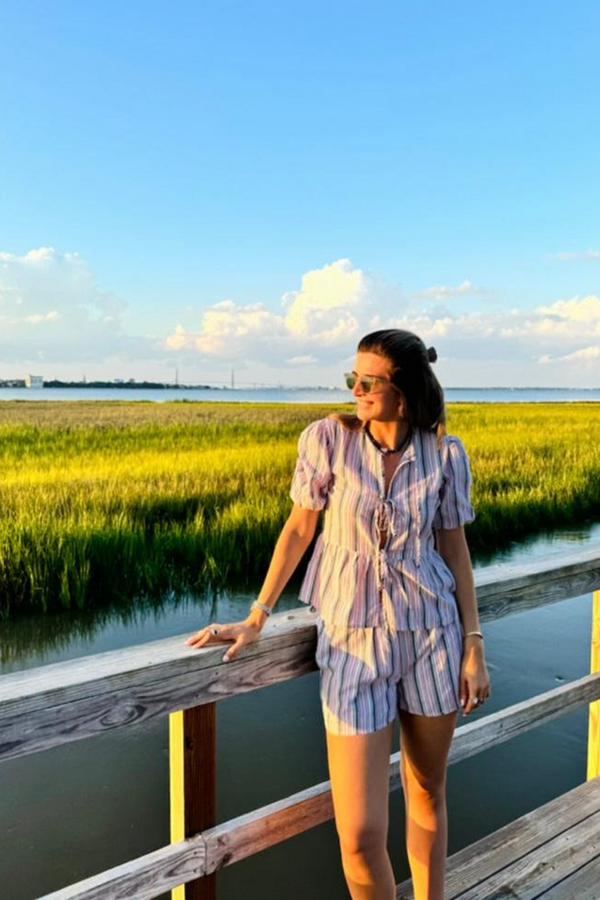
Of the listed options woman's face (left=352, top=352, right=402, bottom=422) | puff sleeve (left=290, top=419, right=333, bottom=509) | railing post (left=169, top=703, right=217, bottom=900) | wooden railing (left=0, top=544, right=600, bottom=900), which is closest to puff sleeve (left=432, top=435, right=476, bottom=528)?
woman's face (left=352, top=352, right=402, bottom=422)

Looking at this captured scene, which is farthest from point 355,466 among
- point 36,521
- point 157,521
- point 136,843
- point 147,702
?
point 157,521

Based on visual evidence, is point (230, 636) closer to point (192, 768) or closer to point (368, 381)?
point (192, 768)

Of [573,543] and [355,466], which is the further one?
[573,543]

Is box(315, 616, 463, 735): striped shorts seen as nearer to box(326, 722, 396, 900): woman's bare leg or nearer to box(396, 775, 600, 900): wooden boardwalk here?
box(326, 722, 396, 900): woman's bare leg

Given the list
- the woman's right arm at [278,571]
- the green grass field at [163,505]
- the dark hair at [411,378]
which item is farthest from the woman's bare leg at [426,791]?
the green grass field at [163,505]

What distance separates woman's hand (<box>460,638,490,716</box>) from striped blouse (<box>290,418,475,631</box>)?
0.08m

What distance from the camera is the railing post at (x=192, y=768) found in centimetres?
130

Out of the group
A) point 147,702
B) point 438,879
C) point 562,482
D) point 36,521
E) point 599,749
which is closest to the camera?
point 147,702

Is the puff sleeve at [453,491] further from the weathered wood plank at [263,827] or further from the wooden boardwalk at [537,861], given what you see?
the wooden boardwalk at [537,861]

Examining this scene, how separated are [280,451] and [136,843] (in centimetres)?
1143

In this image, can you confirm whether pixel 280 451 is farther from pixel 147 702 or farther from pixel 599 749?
pixel 147 702

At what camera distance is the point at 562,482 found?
469 inches

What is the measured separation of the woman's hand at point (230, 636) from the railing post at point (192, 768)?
0.36 feet

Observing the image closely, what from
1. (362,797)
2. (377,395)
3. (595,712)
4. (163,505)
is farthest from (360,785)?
(163,505)
